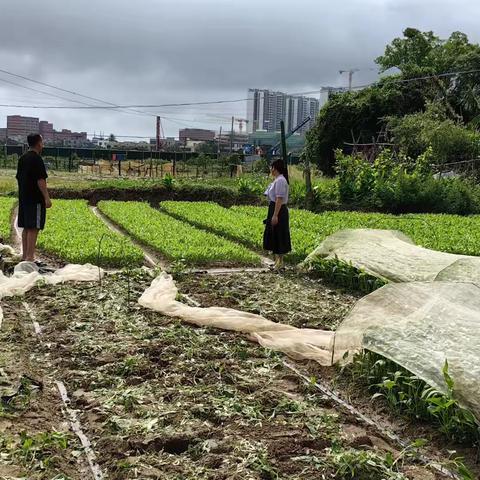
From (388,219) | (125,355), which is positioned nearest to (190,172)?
(388,219)

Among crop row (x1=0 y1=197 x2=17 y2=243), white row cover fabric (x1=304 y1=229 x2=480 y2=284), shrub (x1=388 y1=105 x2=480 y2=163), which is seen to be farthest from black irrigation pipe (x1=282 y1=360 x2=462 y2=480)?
shrub (x1=388 y1=105 x2=480 y2=163)

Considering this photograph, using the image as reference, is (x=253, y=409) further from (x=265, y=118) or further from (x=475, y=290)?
(x=265, y=118)

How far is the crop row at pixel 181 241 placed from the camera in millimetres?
9984

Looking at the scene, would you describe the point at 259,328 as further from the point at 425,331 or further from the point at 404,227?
the point at 404,227

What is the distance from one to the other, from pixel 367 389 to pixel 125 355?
6.47 feet

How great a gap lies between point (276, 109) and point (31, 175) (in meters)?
55.6

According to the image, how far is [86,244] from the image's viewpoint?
1009 cm

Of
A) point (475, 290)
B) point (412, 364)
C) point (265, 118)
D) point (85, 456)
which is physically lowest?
point (85, 456)

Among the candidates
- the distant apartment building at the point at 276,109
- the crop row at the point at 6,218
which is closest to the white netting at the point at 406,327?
the crop row at the point at 6,218

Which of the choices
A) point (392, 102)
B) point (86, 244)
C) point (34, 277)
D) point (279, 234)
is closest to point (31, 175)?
point (34, 277)

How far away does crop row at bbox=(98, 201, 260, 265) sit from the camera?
998cm

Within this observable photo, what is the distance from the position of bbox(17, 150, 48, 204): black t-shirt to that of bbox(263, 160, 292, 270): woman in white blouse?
10.6 ft

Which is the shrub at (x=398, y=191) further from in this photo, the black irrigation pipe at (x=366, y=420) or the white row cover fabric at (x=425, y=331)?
the black irrigation pipe at (x=366, y=420)

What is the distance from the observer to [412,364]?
4.11m
